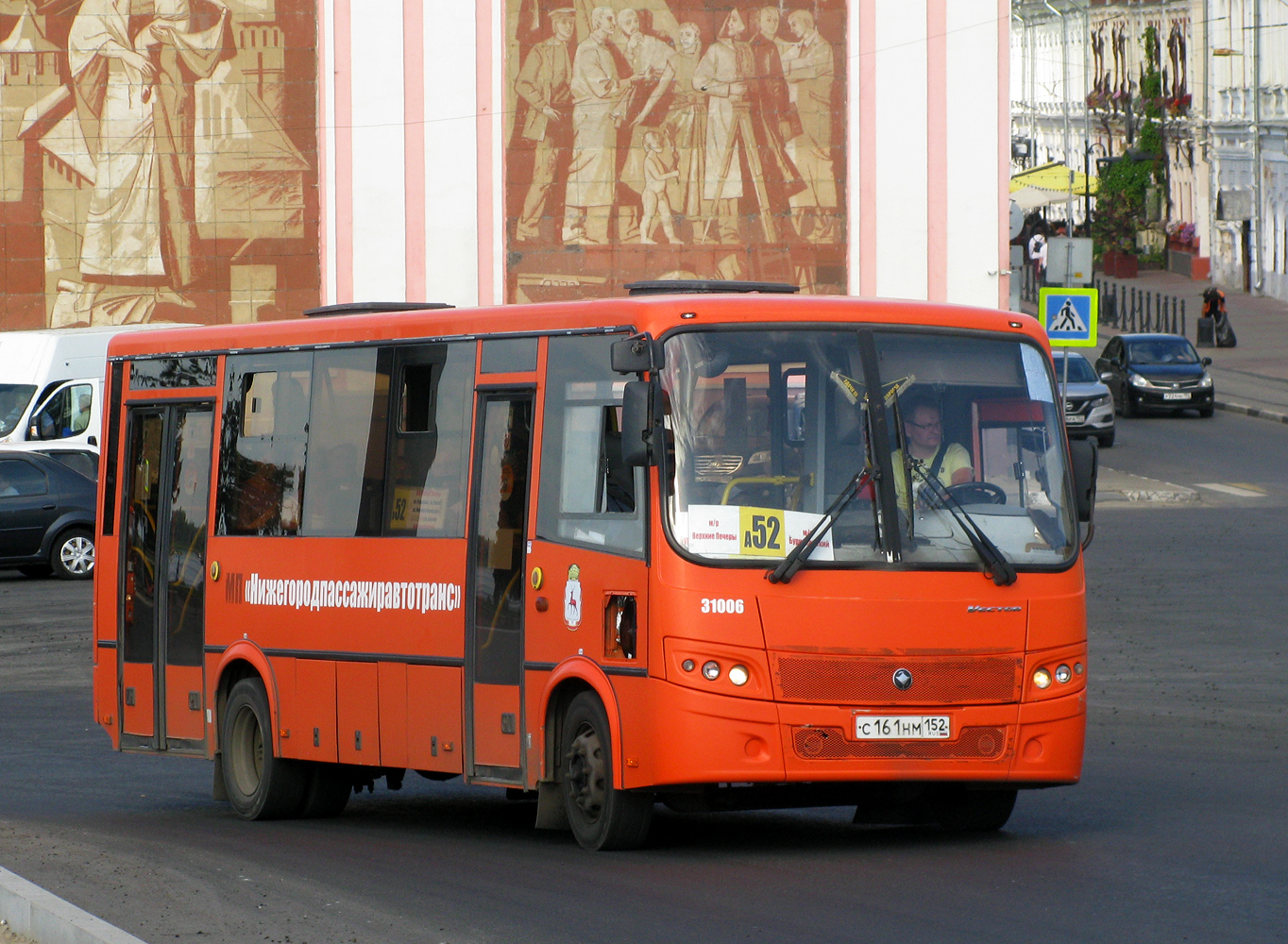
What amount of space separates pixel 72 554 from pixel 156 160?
16.8m

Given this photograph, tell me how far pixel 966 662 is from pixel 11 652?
12815 millimetres

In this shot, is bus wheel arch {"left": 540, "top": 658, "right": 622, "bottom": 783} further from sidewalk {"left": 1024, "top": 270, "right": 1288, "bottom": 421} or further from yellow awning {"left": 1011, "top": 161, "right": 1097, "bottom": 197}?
yellow awning {"left": 1011, "top": 161, "right": 1097, "bottom": 197}

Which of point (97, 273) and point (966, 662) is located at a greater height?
point (97, 273)


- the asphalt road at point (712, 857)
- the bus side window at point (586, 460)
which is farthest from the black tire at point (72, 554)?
the bus side window at point (586, 460)

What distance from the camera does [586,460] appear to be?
9992 mm

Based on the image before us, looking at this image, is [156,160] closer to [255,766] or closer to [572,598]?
[255,766]

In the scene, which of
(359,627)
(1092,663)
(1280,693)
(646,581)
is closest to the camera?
(646,581)

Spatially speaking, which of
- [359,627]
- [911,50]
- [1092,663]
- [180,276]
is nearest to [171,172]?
[180,276]

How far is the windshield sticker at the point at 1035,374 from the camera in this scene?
33.4 feet

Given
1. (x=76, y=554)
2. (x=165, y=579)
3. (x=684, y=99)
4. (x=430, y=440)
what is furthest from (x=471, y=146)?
(x=430, y=440)

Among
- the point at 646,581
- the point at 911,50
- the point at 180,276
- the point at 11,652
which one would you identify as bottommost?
the point at 11,652

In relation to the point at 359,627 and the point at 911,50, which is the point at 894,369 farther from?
the point at 911,50

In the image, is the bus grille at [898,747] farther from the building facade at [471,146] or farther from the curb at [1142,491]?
the building facade at [471,146]

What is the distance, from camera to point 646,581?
31.0 feet
